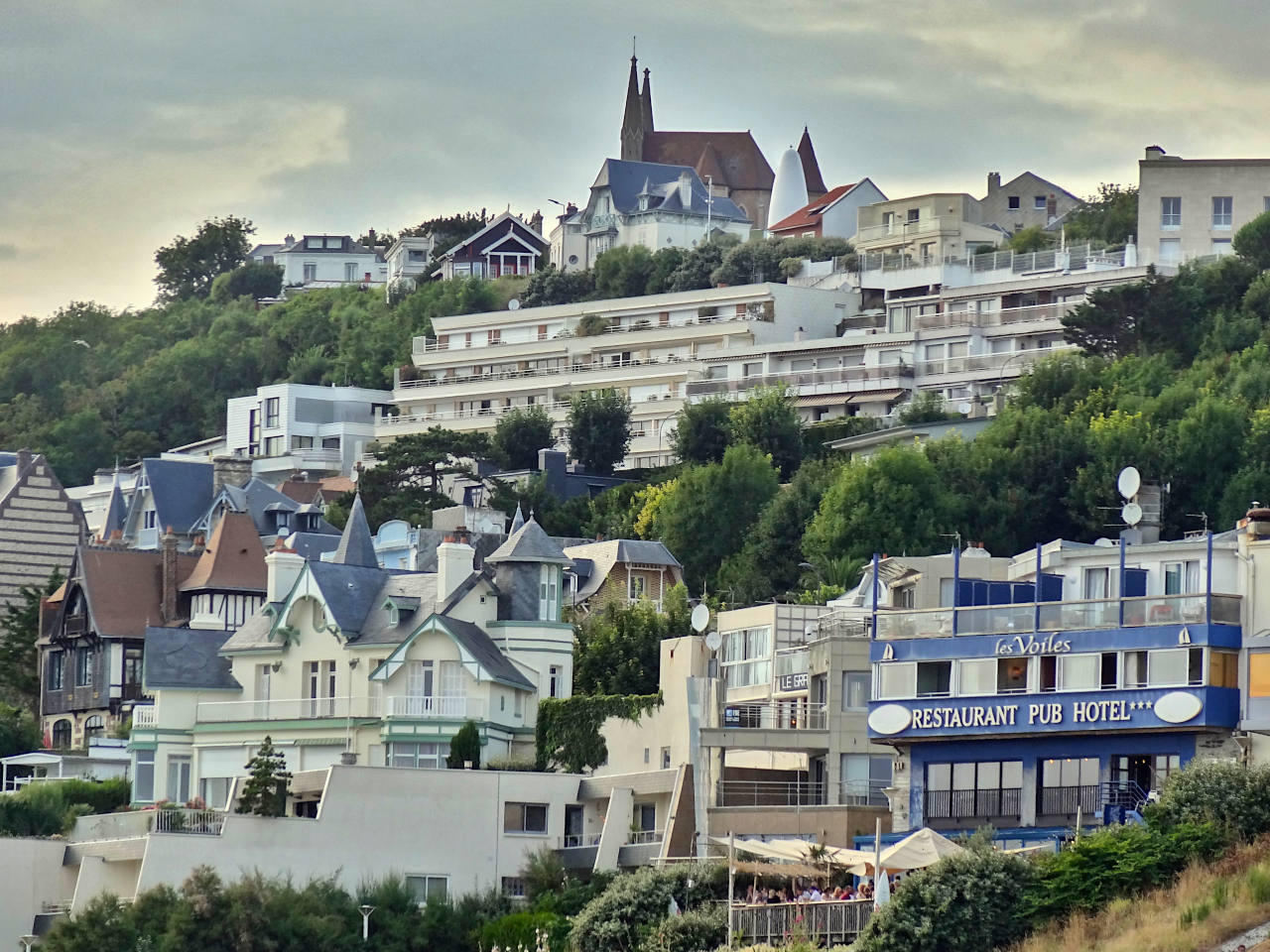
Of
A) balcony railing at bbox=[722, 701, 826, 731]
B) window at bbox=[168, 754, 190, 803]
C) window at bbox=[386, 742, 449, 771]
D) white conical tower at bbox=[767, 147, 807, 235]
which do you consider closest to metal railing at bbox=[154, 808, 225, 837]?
window at bbox=[386, 742, 449, 771]

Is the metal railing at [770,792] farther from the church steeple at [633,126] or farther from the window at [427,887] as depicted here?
the church steeple at [633,126]

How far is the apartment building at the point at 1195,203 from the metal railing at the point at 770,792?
2407 inches

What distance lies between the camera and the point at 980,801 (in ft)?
201

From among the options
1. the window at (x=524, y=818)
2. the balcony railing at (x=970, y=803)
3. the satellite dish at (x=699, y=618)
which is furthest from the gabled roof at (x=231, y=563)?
the balcony railing at (x=970, y=803)

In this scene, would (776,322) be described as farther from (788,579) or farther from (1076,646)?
(1076,646)

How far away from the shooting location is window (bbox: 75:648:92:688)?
281 ft

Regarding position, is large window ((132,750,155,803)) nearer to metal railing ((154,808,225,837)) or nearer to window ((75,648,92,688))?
metal railing ((154,808,225,837))

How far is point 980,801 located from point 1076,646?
152 inches

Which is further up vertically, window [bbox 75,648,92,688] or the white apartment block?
the white apartment block

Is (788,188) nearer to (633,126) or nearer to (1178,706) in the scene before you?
(633,126)

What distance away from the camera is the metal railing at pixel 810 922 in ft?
181

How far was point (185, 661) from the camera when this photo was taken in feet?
247

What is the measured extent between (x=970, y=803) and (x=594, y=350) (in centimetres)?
7643

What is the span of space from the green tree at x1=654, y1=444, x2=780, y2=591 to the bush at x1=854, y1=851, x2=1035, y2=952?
43.5 meters
